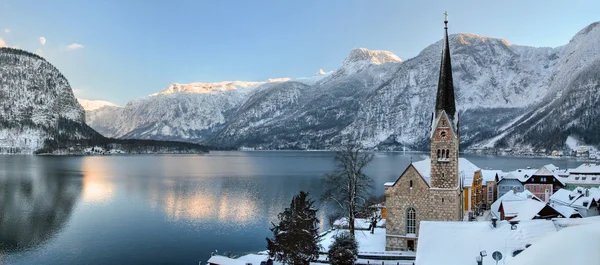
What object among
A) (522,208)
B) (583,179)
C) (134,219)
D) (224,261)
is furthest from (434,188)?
(583,179)

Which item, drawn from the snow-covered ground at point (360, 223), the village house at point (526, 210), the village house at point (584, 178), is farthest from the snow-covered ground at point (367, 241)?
the village house at point (584, 178)

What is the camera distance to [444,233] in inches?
992

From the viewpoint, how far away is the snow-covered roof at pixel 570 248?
13.2 feet

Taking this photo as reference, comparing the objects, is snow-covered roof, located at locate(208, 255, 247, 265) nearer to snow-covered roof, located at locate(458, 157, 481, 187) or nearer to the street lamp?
the street lamp

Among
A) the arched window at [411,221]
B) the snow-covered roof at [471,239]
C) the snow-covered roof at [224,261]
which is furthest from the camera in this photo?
the arched window at [411,221]

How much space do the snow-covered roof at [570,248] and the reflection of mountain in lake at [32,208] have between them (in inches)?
2147

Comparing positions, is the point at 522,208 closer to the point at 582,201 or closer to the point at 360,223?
the point at 582,201

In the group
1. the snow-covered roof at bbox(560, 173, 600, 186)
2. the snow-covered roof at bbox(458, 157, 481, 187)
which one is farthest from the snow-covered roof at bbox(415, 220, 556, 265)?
the snow-covered roof at bbox(560, 173, 600, 186)

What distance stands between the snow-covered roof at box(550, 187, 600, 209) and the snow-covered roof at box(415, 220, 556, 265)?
3412 cm

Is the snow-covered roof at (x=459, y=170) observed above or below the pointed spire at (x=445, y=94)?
below

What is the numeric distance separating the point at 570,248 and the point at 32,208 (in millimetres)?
84045

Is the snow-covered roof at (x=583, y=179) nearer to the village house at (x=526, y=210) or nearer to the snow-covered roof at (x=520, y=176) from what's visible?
the snow-covered roof at (x=520, y=176)

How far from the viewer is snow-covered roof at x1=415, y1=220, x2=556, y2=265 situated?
23.2m

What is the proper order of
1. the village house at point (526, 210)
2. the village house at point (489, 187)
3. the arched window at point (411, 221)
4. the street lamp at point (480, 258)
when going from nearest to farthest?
the street lamp at point (480, 258), the arched window at point (411, 221), the village house at point (526, 210), the village house at point (489, 187)
